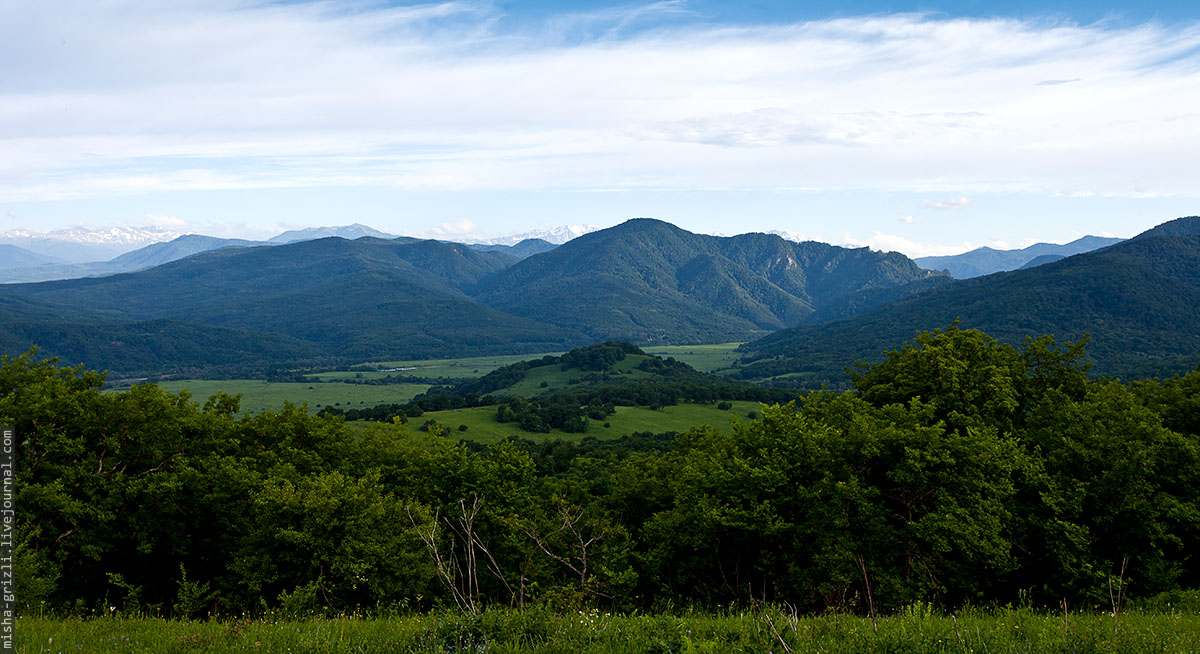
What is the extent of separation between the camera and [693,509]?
28.0 meters

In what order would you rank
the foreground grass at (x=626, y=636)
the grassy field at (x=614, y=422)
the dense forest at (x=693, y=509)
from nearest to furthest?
the foreground grass at (x=626, y=636), the dense forest at (x=693, y=509), the grassy field at (x=614, y=422)

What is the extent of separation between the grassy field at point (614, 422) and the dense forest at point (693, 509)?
72.1 metres

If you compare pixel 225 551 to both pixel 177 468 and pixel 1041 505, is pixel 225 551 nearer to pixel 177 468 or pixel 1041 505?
pixel 177 468

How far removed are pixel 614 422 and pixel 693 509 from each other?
103520 millimetres

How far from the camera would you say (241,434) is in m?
35.2

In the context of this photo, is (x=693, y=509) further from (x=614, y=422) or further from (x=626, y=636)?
(x=614, y=422)

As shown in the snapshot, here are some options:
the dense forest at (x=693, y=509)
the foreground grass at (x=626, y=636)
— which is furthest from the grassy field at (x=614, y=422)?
the foreground grass at (x=626, y=636)

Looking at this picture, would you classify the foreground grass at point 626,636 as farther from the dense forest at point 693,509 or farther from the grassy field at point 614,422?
the grassy field at point 614,422

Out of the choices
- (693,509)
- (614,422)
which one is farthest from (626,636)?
(614,422)

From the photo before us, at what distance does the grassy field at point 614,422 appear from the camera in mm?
115312

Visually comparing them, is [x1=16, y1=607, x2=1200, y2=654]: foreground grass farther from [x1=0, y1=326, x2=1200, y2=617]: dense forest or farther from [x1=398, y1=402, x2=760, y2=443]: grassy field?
[x1=398, y1=402, x2=760, y2=443]: grassy field

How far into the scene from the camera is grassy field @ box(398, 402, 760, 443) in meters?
115

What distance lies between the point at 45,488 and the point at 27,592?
8808 millimetres

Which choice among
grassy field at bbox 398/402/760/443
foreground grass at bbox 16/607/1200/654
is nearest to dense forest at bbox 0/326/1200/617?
foreground grass at bbox 16/607/1200/654
